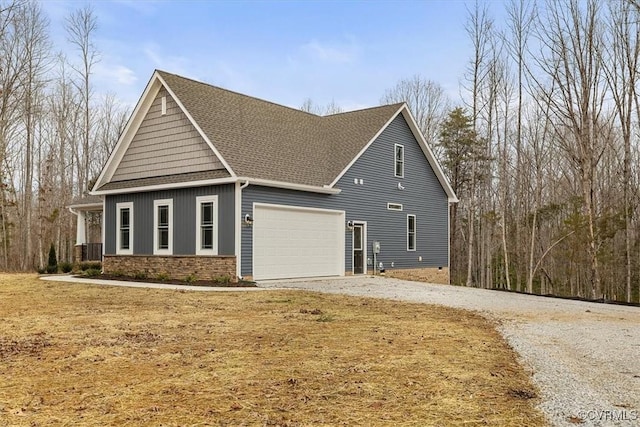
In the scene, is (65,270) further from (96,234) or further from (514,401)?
(514,401)

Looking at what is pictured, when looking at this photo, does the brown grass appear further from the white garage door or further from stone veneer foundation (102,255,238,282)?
the white garage door

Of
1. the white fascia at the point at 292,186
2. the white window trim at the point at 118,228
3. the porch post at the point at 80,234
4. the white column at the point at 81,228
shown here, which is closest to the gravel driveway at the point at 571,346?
the white fascia at the point at 292,186

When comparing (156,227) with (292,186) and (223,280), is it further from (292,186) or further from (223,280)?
(292,186)

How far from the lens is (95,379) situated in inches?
206

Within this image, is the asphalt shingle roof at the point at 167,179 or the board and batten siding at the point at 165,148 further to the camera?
the board and batten siding at the point at 165,148

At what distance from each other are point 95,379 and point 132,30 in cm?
1941

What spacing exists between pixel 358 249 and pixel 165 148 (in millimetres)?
7497

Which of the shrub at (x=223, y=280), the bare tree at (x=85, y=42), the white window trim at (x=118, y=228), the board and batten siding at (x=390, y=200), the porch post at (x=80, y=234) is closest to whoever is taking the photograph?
the shrub at (x=223, y=280)

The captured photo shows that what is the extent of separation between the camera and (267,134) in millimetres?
18406

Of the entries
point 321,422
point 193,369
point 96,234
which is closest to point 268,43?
point 96,234

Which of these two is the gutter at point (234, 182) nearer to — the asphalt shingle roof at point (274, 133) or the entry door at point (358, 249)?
the asphalt shingle roof at point (274, 133)

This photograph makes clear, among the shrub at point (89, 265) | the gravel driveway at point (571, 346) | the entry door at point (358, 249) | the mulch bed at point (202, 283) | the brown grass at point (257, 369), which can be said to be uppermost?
the entry door at point (358, 249)

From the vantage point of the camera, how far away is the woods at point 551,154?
18844 millimetres

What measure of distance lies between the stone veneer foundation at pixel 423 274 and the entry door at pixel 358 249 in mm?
1223
